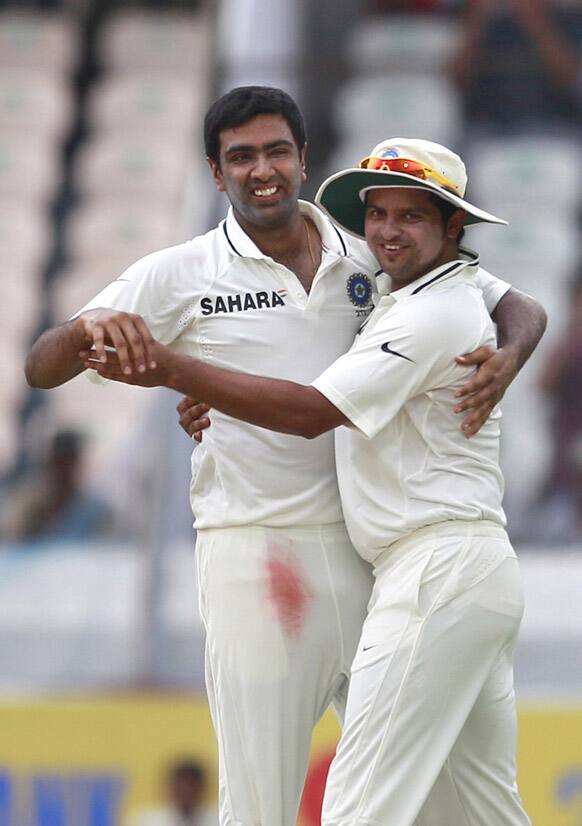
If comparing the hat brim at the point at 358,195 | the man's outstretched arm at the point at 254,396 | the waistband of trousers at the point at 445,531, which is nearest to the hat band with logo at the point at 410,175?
the hat brim at the point at 358,195

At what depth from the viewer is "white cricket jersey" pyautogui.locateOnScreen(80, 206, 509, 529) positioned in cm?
320

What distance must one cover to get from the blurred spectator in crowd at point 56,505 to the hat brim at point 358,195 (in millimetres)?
Result: 2797

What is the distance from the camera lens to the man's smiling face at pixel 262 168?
10.3ft

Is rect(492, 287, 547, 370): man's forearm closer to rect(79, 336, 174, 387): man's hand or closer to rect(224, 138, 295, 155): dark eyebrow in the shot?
rect(224, 138, 295, 155): dark eyebrow

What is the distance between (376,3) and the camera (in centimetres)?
962

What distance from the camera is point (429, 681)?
3016mm

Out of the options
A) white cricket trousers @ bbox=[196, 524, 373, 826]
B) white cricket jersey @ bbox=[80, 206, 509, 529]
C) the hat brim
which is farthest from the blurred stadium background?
the hat brim

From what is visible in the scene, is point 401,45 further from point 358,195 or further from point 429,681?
point 429,681

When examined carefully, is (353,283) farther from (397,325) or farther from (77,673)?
(77,673)

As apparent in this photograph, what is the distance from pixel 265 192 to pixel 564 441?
11.0ft

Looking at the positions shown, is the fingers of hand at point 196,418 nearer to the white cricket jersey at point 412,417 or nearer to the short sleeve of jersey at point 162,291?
the short sleeve of jersey at point 162,291

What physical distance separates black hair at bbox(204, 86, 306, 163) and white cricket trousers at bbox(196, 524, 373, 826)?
0.74 metres

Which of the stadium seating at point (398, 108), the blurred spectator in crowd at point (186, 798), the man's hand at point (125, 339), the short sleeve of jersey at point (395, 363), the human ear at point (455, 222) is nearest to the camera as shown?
the man's hand at point (125, 339)

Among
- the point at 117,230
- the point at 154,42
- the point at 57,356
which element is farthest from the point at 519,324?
the point at 154,42
